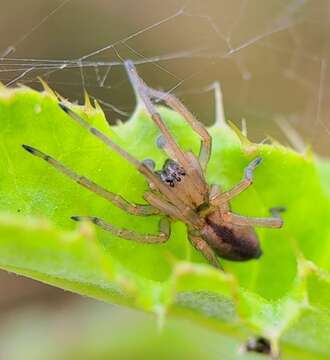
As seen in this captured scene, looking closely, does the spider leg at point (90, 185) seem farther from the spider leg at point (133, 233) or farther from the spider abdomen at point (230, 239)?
the spider abdomen at point (230, 239)

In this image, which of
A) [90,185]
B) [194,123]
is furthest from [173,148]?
A: [90,185]

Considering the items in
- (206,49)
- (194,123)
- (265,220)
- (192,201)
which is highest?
(206,49)

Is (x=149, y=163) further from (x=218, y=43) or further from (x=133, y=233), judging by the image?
(x=218, y=43)

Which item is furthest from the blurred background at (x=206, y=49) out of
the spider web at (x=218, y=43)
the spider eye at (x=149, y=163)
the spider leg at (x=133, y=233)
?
the spider leg at (x=133, y=233)

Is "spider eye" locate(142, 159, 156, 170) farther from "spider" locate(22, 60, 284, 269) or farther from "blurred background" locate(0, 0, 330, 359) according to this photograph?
"blurred background" locate(0, 0, 330, 359)

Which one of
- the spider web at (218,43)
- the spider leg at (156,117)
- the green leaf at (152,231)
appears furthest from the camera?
the spider web at (218,43)

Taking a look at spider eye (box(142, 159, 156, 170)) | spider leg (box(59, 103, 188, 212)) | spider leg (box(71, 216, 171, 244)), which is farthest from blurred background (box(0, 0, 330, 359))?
spider leg (box(71, 216, 171, 244))
